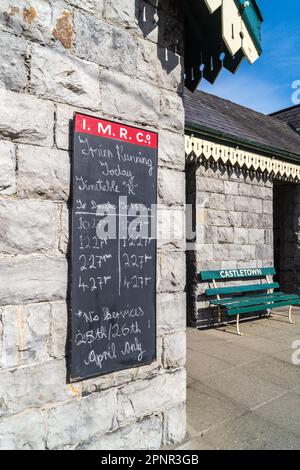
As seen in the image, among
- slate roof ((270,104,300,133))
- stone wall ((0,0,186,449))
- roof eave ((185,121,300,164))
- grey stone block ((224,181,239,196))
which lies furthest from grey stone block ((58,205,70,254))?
slate roof ((270,104,300,133))

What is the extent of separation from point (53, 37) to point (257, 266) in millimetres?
6067

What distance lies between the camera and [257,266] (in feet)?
24.2

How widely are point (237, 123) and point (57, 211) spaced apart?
6597mm

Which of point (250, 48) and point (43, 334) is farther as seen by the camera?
point (250, 48)

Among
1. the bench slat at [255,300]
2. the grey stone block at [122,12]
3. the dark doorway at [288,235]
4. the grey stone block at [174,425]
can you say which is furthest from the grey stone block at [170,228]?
the dark doorway at [288,235]

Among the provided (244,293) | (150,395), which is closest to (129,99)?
(150,395)

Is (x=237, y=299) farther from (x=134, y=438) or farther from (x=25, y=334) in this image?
(x=25, y=334)

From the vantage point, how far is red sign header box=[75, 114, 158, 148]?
2428 mm

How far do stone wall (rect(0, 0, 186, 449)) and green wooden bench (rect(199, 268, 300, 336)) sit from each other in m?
3.38

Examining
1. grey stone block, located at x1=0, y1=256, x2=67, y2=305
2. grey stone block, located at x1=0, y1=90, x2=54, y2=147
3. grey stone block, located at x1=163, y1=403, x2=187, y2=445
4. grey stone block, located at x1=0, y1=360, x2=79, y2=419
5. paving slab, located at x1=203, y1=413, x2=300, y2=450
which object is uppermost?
grey stone block, located at x1=0, y1=90, x2=54, y2=147

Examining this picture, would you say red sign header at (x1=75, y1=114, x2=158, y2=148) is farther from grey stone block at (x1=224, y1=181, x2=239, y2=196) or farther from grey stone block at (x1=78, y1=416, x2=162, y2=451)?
grey stone block at (x1=224, y1=181, x2=239, y2=196)

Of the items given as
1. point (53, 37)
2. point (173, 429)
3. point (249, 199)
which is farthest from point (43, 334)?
point (249, 199)

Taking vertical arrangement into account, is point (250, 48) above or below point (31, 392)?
above

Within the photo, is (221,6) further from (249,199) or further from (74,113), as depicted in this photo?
(249,199)
